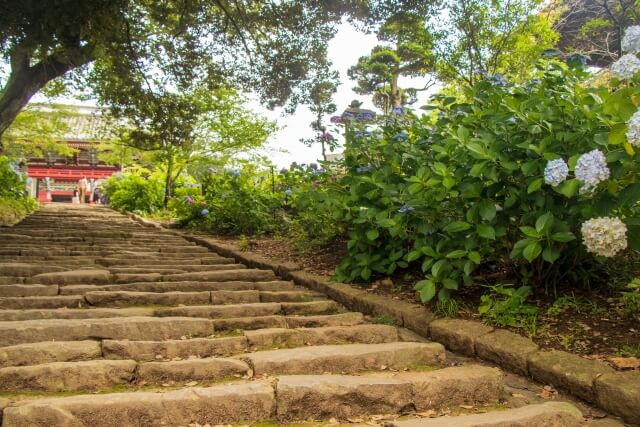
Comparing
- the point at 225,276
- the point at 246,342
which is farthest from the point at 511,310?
the point at 225,276

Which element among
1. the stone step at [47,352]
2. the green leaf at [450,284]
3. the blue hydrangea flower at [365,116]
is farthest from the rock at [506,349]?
the blue hydrangea flower at [365,116]

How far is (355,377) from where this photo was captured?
7.25 ft

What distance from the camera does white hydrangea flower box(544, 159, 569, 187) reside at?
2338 millimetres

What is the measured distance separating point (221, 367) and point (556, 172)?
1.77 meters

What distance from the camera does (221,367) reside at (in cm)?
225

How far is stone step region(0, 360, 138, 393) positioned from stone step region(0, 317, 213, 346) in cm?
46

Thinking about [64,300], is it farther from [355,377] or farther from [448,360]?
[448,360]

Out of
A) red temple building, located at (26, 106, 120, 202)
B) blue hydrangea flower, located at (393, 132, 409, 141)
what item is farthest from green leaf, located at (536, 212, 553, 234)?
red temple building, located at (26, 106, 120, 202)

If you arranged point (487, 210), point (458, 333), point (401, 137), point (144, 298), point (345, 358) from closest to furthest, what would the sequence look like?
point (345, 358), point (458, 333), point (487, 210), point (144, 298), point (401, 137)

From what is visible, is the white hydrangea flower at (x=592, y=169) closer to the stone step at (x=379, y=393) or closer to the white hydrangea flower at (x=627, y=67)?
the white hydrangea flower at (x=627, y=67)

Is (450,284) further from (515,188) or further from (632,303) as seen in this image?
(632,303)

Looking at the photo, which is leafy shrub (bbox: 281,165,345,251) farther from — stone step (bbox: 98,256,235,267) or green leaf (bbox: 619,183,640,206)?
green leaf (bbox: 619,183,640,206)

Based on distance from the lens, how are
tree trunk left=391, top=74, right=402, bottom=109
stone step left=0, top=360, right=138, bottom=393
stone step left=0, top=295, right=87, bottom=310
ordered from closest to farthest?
stone step left=0, top=360, right=138, bottom=393, stone step left=0, top=295, right=87, bottom=310, tree trunk left=391, top=74, right=402, bottom=109

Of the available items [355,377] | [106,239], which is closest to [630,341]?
[355,377]
